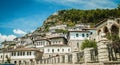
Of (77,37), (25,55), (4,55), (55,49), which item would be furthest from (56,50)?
(4,55)

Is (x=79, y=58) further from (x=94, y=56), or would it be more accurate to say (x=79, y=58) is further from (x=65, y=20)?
(x=65, y=20)

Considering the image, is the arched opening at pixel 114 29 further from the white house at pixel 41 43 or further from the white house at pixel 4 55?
the white house at pixel 4 55

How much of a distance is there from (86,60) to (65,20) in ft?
294

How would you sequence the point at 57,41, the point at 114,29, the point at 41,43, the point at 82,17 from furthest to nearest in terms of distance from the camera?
1. the point at 82,17
2. the point at 41,43
3. the point at 57,41
4. the point at 114,29

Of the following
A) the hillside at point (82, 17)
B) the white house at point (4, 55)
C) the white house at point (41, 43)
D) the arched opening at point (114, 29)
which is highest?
the hillside at point (82, 17)

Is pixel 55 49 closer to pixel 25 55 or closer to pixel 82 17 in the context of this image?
pixel 25 55

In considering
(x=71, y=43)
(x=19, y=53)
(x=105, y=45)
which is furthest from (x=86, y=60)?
(x=19, y=53)

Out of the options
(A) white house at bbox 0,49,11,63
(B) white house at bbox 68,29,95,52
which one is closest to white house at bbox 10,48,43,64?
(A) white house at bbox 0,49,11,63

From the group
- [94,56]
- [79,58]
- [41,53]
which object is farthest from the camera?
[41,53]

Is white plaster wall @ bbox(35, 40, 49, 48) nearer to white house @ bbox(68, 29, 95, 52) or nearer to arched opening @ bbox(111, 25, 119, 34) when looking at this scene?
white house @ bbox(68, 29, 95, 52)

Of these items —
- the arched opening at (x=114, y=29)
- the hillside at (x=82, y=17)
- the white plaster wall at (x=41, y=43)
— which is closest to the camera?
the arched opening at (x=114, y=29)

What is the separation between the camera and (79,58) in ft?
75.9

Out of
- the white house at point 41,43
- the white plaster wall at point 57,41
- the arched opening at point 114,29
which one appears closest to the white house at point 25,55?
the white house at point 41,43

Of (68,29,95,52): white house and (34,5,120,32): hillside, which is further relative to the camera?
(34,5,120,32): hillside
